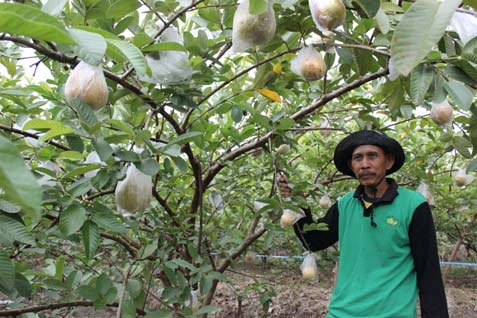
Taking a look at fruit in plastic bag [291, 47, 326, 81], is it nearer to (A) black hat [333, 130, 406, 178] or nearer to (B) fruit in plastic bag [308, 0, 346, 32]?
(B) fruit in plastic bag [308, 0, 346, 32]

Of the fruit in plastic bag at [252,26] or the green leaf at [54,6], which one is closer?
the green leaf at [54,6]

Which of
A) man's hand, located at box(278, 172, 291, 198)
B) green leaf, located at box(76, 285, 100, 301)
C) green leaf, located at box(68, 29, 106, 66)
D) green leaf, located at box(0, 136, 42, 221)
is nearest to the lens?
green leaf, located at box(0, 136, 42, 221)

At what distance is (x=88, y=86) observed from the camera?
0.76 m

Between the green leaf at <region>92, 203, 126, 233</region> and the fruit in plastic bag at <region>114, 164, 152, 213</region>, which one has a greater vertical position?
the fruit in plastic bag at <region>114, 164, 152, 213</region>

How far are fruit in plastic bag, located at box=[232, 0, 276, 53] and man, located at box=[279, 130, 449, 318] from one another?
743 mm

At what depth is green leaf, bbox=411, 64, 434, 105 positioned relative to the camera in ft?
Answer: 2.49

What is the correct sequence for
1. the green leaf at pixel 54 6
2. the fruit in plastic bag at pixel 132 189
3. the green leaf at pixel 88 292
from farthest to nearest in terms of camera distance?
the green leaf at pixel 88 292 < the fruit in plastic bag at pixel 132 189 < the green leaf at pixel 54 6

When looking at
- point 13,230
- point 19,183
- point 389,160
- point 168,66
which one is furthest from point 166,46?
point 389,160

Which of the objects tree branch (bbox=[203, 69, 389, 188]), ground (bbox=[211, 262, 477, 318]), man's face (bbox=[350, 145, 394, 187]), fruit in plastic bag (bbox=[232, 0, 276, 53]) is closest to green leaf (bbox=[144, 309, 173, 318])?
tree branch (bbox=[203, 69, 389, 188])

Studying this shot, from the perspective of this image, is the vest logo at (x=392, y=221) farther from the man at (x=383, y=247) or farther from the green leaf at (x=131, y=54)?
the green leaf at (x=131, y=54)

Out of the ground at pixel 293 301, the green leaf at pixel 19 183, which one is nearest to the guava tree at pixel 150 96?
the green leaf at pixel 19 183

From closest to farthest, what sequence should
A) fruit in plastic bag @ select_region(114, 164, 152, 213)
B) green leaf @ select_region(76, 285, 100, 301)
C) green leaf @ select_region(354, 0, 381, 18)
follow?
green leaf @ select_region(354, 0, 381, 18)
fruit in plastic bag @ select_region(114, 164, 152, 213)
green leaf @ select_region(76, 285, 100, 301)

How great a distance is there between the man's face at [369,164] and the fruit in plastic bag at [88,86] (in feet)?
2.91

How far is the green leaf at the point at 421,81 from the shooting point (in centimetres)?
76
